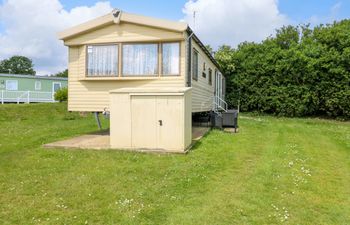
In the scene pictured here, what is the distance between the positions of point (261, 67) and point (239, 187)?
52.0ft

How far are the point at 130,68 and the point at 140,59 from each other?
1.42ft

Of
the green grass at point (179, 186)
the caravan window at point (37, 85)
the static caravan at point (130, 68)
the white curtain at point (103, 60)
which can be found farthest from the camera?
the caravan window at point (37, 85)

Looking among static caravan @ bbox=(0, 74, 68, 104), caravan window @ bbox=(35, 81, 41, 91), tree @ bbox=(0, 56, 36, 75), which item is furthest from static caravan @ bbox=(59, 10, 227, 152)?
tree @ bbox=(0, 56, 36, 75)

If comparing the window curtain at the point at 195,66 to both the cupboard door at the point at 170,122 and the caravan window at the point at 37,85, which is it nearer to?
the cupboard door at the point at 170,122

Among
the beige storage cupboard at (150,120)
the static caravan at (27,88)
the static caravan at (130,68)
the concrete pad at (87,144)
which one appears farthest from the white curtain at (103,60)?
the static caravan at (27,88)

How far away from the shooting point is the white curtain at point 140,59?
10.4 metres

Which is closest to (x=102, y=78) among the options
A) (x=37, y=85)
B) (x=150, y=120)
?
(x=150, y=120)

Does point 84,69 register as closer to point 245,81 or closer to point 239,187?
point 239,187

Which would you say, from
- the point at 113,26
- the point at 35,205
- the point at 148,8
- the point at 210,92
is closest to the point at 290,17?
the point at 210,92

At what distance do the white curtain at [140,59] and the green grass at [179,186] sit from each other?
9.60 feet

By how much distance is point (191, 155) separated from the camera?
7.62m

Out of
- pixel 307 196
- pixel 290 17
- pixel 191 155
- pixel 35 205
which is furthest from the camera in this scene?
pixel 290 17

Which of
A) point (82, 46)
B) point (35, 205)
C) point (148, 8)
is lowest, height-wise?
point (35, 205)

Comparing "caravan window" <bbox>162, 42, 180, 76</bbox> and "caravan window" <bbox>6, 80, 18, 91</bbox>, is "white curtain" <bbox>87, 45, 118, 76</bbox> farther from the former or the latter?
"caravan window" <bbox>6, 80, 18, 91</bbox>
